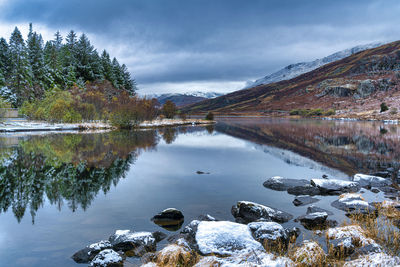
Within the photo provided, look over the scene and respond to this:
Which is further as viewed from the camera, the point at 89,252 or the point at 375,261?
the point at 89,252

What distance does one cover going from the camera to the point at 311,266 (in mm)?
6086

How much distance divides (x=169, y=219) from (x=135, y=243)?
220 cm

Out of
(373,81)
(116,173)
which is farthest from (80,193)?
(373,81)

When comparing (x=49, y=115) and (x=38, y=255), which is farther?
(x=49, y=115)

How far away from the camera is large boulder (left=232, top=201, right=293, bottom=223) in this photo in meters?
9.37

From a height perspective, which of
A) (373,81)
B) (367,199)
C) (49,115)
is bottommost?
(367,199)

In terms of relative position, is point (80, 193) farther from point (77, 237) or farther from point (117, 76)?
point (117, 76)

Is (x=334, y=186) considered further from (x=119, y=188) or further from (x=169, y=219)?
(x=119, y=188)

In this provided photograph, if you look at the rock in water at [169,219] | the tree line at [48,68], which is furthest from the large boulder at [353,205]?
the tree line at [48,68]

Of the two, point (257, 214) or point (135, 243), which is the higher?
point (135, 243)

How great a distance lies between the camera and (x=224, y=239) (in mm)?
7254

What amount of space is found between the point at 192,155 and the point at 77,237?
55.0 feet

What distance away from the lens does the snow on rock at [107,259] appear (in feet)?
20.8

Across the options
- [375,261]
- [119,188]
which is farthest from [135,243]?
[119,188]
